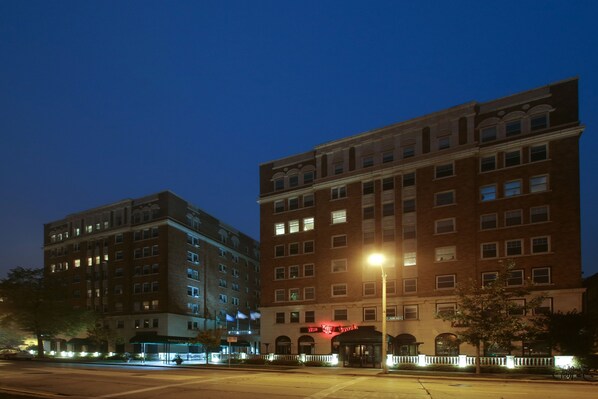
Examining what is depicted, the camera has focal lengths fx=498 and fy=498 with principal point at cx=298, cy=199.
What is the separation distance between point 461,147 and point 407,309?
18.3 metres

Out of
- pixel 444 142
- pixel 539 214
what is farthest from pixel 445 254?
pixel 444 142

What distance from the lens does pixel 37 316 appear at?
7825cm

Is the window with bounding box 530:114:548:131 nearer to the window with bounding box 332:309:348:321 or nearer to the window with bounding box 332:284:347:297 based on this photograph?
the window with bounding box 332:284:347:297

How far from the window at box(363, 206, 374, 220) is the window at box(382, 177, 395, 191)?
2804 mm

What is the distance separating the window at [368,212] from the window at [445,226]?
7.88m

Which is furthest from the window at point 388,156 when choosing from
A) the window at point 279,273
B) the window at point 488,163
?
the window at point 279,273

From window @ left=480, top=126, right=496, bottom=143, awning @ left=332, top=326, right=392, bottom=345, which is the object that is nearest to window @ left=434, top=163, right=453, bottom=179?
window @ left=480, top=126, right=496, bottom=143

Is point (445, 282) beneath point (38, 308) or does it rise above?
above

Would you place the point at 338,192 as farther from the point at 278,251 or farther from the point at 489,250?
the point at 489,250

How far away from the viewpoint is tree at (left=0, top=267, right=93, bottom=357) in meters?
78.3

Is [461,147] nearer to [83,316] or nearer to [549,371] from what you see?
[549,371]

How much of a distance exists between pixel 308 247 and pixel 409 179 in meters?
16.1

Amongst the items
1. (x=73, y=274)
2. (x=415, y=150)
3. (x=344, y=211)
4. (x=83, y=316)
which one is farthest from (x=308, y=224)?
(x=73, y=274)

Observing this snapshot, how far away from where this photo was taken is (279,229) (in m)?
67.6
